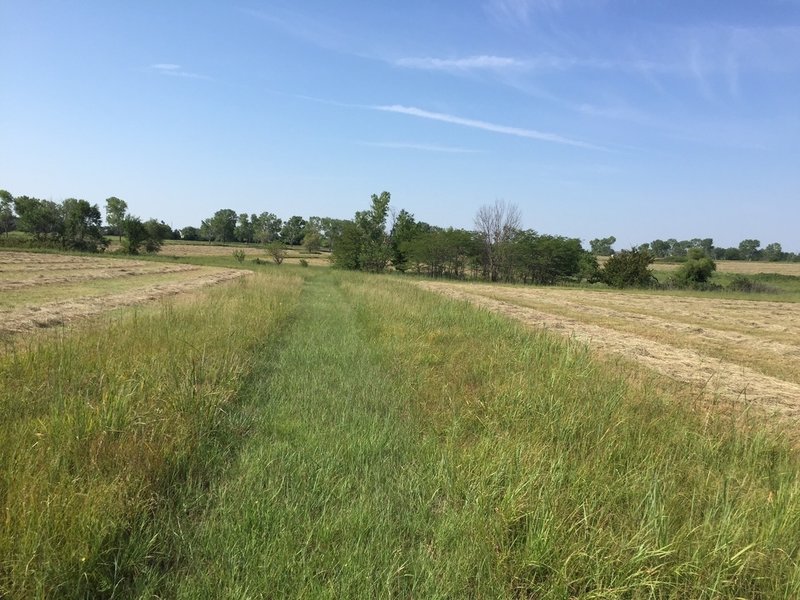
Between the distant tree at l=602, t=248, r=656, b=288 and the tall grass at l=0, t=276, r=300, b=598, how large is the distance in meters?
58.7

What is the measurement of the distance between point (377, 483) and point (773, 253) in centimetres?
17690

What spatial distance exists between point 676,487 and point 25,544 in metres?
4.13

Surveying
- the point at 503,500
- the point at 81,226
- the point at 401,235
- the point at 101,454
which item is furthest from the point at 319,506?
the point at 81,226

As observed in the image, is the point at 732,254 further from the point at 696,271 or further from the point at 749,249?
the point at 696,271

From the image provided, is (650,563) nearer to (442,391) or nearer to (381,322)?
(442,391)

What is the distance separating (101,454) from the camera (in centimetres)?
341

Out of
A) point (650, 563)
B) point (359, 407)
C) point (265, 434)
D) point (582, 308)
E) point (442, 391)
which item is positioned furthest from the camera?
point (582, 308)

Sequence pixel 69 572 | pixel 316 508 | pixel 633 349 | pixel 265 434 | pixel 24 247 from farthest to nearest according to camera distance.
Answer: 1. pixel 24 247
2. pixel 633 349
3. pixel 265 434
4. pixel 316 508
5. pixel 69 572

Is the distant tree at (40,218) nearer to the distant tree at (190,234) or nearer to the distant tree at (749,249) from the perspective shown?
the distant tree at (190,234)

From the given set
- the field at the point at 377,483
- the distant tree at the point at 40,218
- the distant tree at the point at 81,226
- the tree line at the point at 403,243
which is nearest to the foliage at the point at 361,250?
the tree line at the point at 403,243

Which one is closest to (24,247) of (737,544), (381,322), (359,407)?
(381,322)

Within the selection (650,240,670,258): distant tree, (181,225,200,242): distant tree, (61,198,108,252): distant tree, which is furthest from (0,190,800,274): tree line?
(650,240,670,258): distant tree

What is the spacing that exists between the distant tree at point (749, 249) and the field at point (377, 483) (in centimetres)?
16872

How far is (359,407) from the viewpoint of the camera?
18.4 feet
